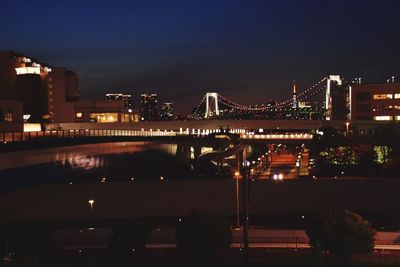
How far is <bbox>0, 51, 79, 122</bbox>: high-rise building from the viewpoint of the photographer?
83.7 m

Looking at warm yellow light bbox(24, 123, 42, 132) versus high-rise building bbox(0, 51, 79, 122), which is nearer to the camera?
warm yellow light bbox(24, 123, 42, 132)

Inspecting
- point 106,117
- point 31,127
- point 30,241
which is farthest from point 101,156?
point 106,117

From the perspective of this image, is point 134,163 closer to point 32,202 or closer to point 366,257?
point 32,202

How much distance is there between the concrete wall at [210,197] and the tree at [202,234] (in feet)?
36.7

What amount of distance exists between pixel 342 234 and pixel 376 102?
6515 centimetres

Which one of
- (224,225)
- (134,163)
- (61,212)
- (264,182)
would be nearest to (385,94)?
(134,163)

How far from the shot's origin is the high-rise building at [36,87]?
83688mm

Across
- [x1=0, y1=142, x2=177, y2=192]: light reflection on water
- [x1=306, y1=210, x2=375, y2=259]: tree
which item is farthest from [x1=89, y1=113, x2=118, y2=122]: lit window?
[x1=306, y1=210, x2=375, y2=259]: tree

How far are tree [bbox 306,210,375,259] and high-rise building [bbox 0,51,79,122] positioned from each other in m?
71.6

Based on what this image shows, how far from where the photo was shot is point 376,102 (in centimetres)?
7506

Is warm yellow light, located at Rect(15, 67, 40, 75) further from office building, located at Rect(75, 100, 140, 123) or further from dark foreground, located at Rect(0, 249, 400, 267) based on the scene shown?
dark foreground, located at Rect(0, 249, 400, 267)

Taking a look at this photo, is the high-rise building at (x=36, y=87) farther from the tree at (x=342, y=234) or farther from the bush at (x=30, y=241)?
the tree at (x=342, y=234)

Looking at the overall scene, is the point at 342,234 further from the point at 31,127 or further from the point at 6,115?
the point at 31,127

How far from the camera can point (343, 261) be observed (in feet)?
40.1
